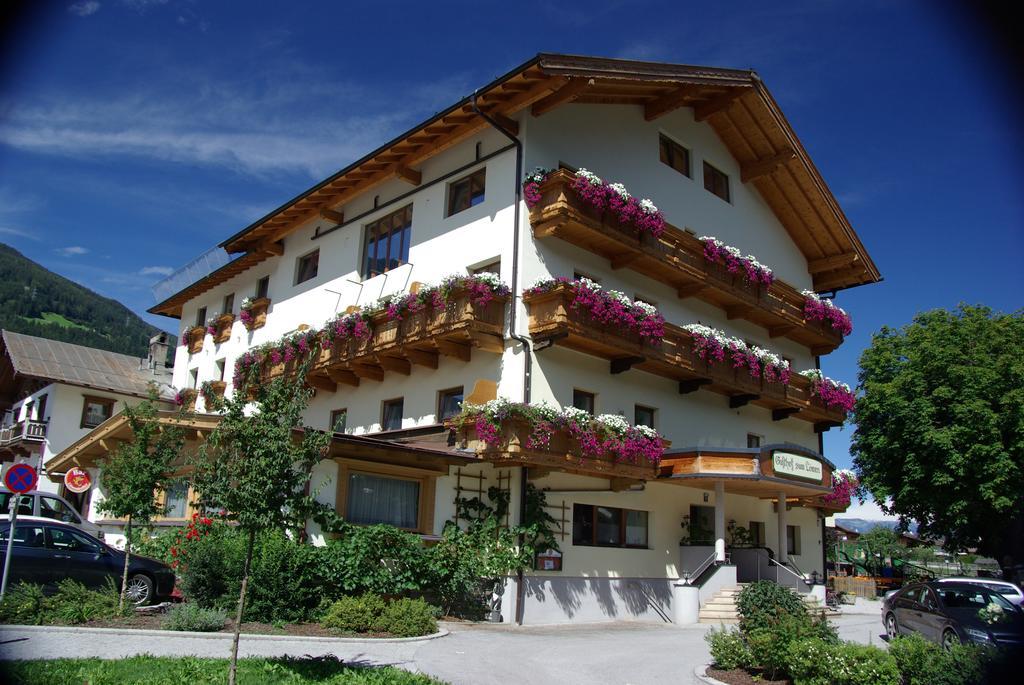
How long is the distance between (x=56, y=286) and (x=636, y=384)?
16447 centimetres

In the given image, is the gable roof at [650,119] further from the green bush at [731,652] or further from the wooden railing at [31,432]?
the green bush at [731,652]

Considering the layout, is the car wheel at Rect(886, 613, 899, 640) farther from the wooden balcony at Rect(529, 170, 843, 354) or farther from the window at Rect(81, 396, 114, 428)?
the window at Rect(81, 396, 114, 428)

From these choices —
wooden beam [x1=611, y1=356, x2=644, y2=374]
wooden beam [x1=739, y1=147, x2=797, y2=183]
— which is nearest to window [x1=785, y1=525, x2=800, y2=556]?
wooden beam [x1=611, y1=356, x2=644, y2=374]

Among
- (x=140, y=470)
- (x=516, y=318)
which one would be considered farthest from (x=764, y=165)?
(x=140, y=470)

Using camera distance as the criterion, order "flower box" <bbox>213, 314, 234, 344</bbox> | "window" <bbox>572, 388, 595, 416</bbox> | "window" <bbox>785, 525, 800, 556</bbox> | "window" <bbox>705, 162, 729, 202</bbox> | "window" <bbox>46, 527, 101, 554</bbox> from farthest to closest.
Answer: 1. "flower box" <bbox>213, 314, 234, 344</bbox>
2. "window" <bbox>785, 525, 800, 556</bbox>
3. "window" <bbox>705, 162, 729, 202</bbox>
4. "window" <bbox>572, 388, 595, 416</bbox>
5. "window" <bbox>46, 527, 101, 554</bbox>

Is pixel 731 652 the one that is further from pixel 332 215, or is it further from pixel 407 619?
pixel 332 215

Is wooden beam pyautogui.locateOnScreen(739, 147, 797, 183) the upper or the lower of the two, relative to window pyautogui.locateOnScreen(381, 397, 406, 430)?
upper

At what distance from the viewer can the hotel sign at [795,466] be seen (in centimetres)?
2223

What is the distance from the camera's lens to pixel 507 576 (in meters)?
18.8

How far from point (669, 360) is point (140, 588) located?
14336 millimetres

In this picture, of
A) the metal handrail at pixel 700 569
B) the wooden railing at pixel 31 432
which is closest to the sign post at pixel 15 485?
the metal handrail at pixel 700 569

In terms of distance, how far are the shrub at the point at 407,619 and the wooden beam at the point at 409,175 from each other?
44.4 ft

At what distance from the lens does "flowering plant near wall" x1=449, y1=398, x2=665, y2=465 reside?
18094 millimetres

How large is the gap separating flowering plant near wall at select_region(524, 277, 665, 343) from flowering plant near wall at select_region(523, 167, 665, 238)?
2.12 meters
